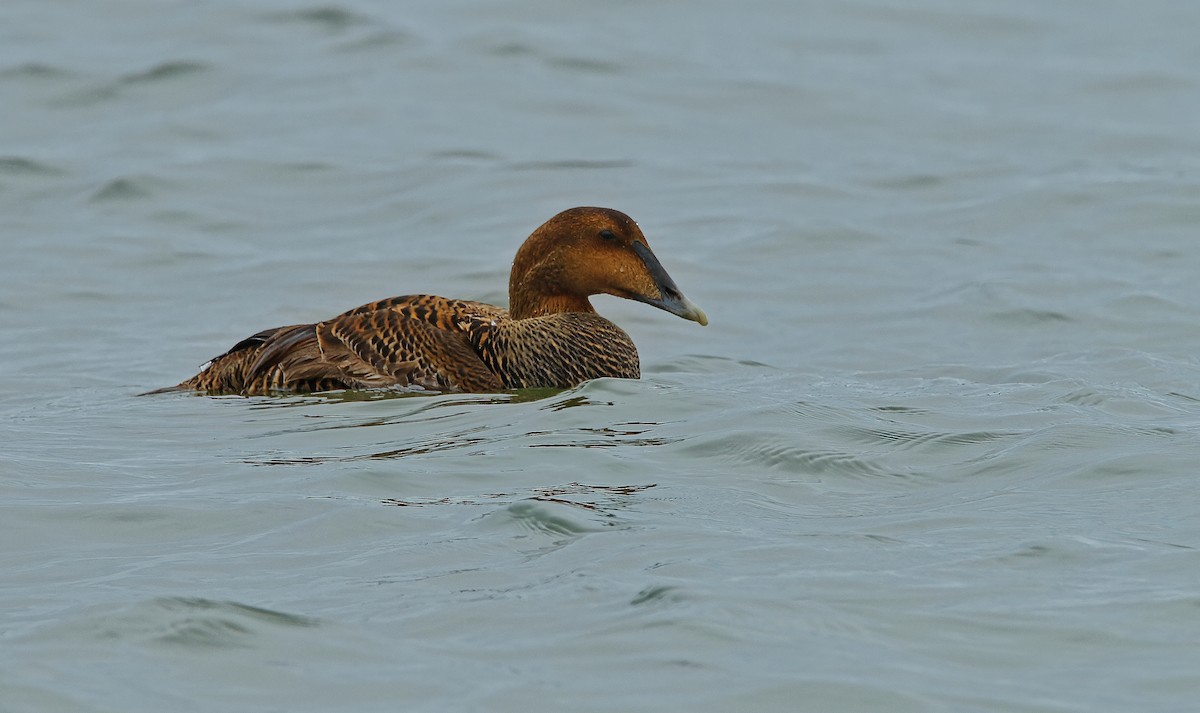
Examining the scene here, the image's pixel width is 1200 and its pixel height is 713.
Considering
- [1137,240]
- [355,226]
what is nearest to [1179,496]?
[1137,240]

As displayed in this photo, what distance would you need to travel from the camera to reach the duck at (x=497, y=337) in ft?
28.0

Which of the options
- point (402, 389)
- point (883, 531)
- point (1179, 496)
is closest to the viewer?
point (883, 531)

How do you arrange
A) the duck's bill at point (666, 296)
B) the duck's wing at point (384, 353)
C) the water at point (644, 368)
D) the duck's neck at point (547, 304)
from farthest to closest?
the duck's neck at point (547, 304), the duck's bill at point (666, 296), the duck's wing at point (384, 353), the water at point (644, 368)

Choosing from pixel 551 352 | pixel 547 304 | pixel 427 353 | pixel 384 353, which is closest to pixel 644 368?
pixel 547 304

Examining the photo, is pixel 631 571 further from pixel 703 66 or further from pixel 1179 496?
pixel 703 66

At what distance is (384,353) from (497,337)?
524mm

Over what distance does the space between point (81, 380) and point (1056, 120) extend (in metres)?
11.1

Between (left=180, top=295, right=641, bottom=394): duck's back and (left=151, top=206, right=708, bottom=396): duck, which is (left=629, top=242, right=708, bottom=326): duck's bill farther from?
(left=180, top=295, right=641, bottom=394): duck's back

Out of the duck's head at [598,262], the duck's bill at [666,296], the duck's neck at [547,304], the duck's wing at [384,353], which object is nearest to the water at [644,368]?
the duck's wing at [384,353]

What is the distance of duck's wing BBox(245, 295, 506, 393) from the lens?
27.9ft

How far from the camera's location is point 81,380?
9.95 meters

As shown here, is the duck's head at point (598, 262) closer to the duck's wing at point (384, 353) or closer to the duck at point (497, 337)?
the duck at point (497, 337)

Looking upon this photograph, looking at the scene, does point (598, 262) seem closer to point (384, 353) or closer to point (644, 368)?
point (384, 353)

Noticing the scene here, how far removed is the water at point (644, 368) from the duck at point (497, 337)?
8.5 inches
